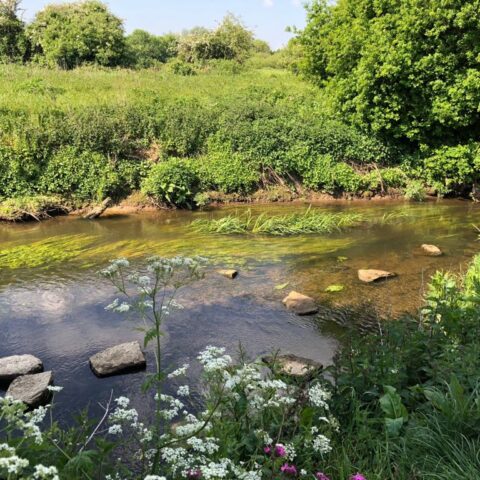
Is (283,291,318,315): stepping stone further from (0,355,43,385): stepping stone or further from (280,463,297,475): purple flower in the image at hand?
(280,463,297,475): purple flower

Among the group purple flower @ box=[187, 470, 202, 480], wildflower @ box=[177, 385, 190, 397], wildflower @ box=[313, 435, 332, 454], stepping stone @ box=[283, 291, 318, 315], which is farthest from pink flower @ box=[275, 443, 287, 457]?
stepping stone @ box=[283, 291, 318, 315]

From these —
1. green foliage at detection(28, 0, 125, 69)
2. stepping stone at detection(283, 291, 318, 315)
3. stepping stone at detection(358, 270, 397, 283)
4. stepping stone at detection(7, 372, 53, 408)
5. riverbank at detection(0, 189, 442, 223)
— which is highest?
green foliage at detection(28, 0, 125, 69)

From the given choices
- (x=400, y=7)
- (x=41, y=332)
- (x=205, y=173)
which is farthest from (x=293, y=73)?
(x=41, y=332)

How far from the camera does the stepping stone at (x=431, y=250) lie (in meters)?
10.3

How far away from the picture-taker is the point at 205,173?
15.9 meters

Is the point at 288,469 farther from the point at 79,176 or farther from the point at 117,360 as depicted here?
the point at 79,176

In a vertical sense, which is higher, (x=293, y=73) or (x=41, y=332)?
(x=293, y=73)

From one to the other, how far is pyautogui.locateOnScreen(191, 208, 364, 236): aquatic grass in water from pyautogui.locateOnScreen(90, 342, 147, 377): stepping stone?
6.54m

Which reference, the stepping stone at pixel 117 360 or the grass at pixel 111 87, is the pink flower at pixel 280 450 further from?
the grass at pixel 111 87

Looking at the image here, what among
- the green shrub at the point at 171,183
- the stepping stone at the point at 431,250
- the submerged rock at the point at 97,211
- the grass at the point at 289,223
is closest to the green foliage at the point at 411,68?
the grass at the point at 289,223

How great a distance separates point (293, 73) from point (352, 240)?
59.9ft

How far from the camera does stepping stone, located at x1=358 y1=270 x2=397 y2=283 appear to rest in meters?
8.83

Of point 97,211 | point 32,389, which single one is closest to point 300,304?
point 32,389

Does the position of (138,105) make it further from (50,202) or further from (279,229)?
(279,229)
